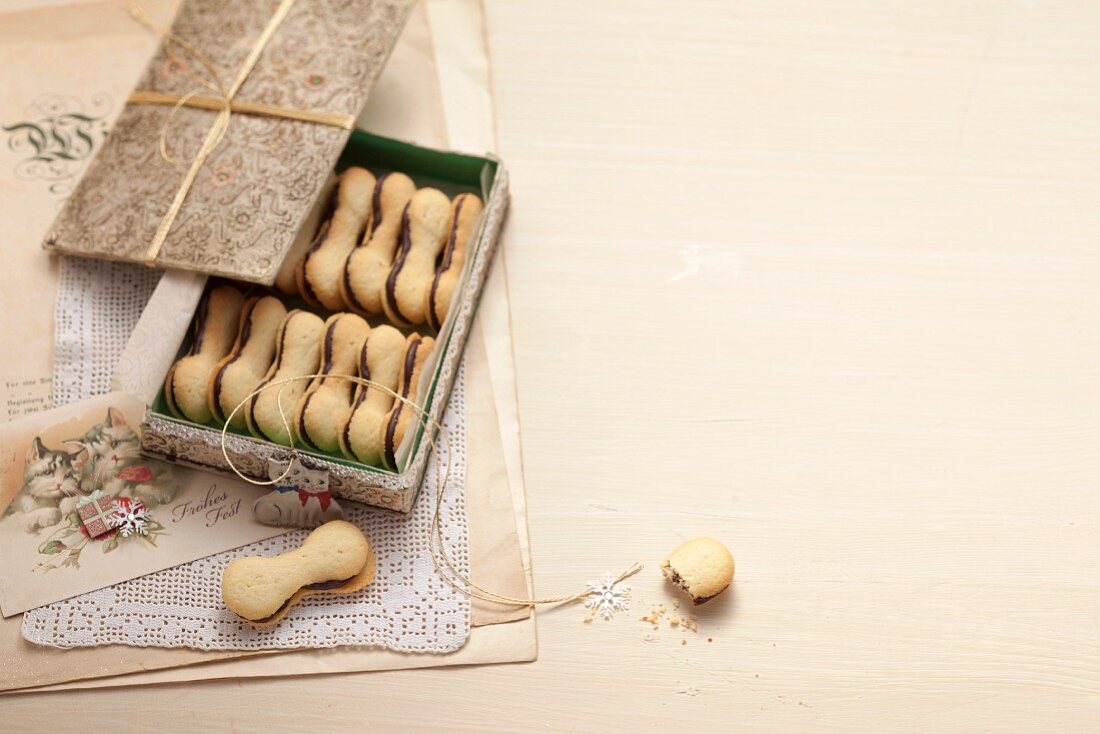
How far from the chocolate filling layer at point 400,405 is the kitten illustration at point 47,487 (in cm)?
28

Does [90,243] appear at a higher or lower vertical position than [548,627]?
higher

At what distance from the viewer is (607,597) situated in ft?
2.89

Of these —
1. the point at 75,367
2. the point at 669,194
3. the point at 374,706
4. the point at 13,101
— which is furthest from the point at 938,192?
the point at 13,101

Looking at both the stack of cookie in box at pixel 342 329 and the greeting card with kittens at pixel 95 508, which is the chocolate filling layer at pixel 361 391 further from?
the greeting card with kittens at pixel 95 508

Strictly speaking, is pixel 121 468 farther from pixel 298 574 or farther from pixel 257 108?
pixel 257 108

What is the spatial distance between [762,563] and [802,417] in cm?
14

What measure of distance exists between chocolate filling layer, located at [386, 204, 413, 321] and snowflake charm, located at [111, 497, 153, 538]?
27cm

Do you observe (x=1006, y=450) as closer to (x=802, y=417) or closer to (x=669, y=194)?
(x=802, y=417)

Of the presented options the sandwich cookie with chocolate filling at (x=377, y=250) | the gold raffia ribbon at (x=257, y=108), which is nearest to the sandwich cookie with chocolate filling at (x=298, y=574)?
the sandwich cookie with chocolate filling at (x=377, y=250)

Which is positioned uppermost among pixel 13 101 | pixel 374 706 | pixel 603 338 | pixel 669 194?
pixel 13 101

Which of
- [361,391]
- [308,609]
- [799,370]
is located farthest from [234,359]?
[799,370]

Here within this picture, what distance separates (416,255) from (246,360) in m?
0.18

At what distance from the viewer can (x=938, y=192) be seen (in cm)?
106

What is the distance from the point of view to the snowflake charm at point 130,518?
2.90 feet
